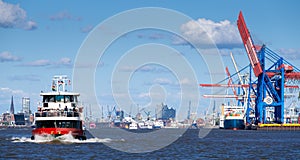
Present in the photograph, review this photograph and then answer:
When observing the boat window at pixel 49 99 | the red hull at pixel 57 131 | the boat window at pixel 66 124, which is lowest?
the red hull at pixel 57 131

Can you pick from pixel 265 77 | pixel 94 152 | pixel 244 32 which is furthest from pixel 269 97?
pixel 94 152

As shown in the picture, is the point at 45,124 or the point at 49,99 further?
the point at 49,99

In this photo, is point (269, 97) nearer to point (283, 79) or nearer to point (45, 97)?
point (283, 79)

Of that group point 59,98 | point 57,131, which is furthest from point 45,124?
point 59,98

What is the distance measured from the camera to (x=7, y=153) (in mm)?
70250

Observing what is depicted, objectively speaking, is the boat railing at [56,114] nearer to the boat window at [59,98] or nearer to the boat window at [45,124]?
the boat window at [45,124]

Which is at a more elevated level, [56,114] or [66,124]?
[56,114]

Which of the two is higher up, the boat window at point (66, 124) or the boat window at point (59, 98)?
the boat window at point (59, 98)

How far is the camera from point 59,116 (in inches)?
3420

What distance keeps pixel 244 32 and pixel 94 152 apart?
134 metres

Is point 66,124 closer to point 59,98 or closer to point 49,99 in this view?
point 59,98

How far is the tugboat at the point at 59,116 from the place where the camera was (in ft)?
285

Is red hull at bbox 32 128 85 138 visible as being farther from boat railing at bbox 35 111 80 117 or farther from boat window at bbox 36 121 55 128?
boat railing at bbox 35 111 80 117

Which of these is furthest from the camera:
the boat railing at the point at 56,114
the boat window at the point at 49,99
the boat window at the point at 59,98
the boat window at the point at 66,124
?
the boat window at the point at 49,99
